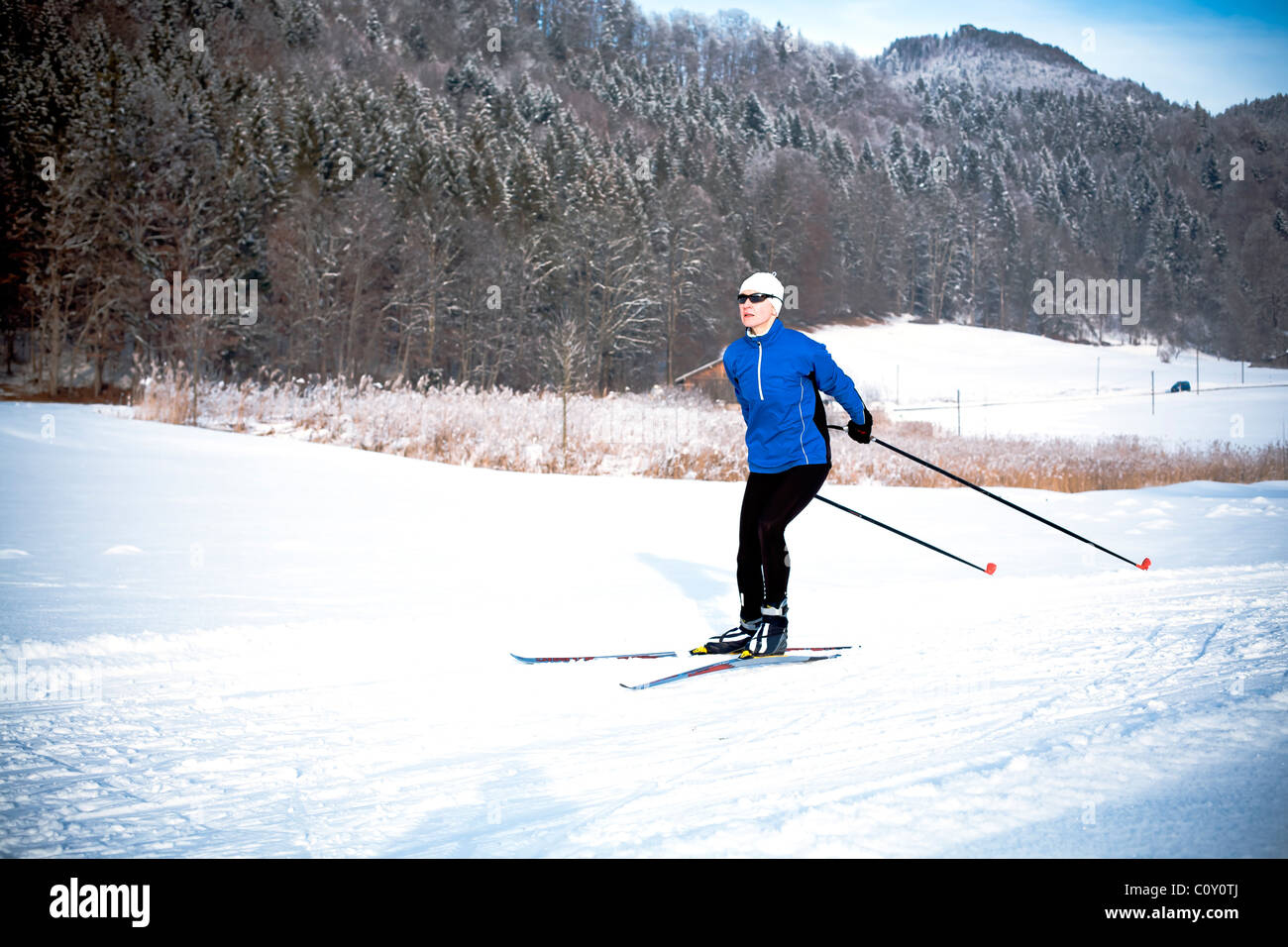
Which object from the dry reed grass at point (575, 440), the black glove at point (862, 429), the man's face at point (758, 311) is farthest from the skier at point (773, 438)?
the dry reed grass at point (575, 440)

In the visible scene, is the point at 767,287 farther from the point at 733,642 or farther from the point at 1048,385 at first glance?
the point at 1048,385

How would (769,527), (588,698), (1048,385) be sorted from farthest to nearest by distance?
(1048,385)
(769,527)
(588,698)

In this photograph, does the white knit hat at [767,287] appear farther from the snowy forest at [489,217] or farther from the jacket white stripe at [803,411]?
the snowy forest at [489,217]

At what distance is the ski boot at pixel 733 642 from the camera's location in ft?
15.0

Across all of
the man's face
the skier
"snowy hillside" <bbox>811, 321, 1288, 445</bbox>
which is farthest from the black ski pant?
"snowy hillside" <bbox>811, 321, 1288, 445</bbox>

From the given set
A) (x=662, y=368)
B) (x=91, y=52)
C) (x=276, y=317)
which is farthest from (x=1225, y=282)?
(x=91, y=52)

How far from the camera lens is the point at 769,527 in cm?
452

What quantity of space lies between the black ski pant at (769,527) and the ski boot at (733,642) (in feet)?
0.20

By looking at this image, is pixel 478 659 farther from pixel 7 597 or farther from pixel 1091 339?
pixel 1091 339

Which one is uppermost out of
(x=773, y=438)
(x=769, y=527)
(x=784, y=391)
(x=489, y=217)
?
(x=489, y=217)

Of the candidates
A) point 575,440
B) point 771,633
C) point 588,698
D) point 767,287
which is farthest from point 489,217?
point 588,698

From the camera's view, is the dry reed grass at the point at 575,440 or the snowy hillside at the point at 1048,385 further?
the snowy hillside at the point at 1048,385

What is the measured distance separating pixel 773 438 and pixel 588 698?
1.71 m
